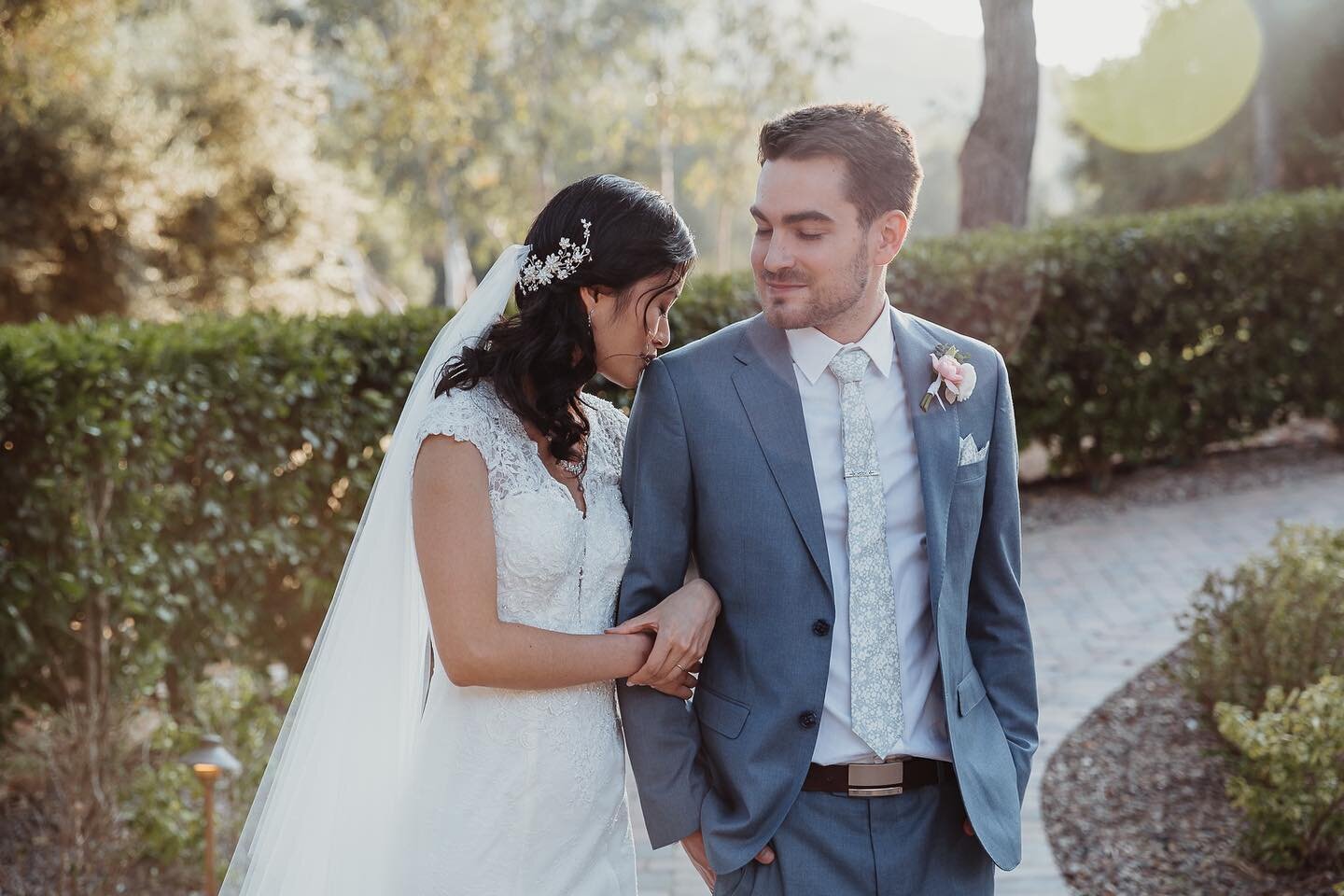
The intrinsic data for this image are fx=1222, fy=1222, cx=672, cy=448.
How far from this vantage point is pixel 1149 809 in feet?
14.6

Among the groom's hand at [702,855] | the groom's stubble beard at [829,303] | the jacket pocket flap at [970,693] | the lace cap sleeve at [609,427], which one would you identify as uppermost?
the groom's stubble beard at [829,303]

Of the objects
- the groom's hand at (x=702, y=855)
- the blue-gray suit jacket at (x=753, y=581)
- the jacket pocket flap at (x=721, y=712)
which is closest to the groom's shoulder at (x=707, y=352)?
the blue-gray suit jacket at (x=753, y=581)

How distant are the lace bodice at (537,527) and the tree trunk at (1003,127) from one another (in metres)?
8.29

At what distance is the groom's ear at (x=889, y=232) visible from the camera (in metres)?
2.34

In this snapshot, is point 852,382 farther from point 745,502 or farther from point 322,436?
point 322,436

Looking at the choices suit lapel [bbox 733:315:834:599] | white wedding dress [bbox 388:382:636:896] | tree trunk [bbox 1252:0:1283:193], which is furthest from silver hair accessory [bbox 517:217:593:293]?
tree trunk [bbox 1252:0:1283:193]

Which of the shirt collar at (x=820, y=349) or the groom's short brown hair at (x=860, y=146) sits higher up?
the groom's short brown hair at (x=860, y=146)

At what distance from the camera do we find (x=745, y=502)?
7.32 feet

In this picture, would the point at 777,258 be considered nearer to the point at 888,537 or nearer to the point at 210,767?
the point at 888,537

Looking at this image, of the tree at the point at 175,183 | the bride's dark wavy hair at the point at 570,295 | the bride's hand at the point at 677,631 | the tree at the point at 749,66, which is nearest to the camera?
the bride's hand at the point at 677,631

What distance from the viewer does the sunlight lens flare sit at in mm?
21000

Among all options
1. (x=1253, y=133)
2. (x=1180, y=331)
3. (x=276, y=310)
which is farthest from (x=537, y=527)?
(x=1253, y=133)

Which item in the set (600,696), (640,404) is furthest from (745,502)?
(600,696)

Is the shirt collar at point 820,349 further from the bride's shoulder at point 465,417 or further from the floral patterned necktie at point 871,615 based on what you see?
the bride's shoulder at point 465,417
